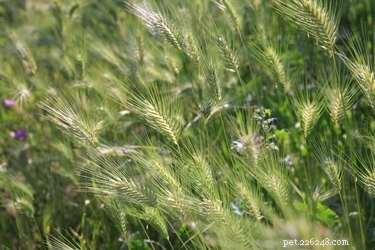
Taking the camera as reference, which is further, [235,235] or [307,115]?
[307,115]

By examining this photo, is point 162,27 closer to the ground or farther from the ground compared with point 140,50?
farther from the ground

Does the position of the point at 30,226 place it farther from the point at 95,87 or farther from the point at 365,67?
the point at 365,67

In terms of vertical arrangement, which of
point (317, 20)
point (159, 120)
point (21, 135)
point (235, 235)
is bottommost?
point (21, 135)

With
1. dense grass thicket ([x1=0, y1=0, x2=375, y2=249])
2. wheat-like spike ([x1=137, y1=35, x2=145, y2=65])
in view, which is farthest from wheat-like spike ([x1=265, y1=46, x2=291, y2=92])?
wheat-like spike ([x1=137, y1=35, x2=145, y2=65])

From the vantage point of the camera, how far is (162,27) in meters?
1.88

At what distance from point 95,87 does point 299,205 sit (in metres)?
0.84

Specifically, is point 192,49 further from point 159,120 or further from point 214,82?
point 159,120

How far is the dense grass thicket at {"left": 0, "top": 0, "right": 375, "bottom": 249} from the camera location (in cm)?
166

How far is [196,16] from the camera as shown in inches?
90.8

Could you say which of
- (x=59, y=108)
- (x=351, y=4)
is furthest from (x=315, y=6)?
(x=351, y=4)

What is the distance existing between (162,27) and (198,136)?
622 millimetres

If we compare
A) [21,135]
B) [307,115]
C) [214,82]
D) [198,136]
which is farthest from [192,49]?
[21,135]

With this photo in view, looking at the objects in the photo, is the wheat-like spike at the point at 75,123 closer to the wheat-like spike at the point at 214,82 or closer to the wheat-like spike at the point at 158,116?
the wheat-like spike at the point at 158,116

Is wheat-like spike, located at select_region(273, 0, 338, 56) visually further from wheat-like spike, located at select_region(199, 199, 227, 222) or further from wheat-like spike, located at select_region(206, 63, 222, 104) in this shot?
wheat-like spike, located at select_region(199, 199, 227, 222)
